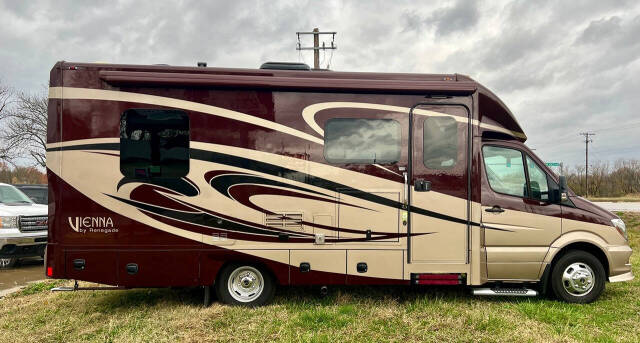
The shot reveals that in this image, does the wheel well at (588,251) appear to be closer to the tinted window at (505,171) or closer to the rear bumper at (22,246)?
the tinted window at (505,171)

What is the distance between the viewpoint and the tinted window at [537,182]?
5113 mm

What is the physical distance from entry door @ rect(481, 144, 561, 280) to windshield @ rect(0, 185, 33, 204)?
32.8 ft

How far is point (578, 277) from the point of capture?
511 centimetres

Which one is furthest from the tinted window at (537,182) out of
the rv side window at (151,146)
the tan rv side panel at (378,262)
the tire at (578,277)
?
the rv side window at (151,146)

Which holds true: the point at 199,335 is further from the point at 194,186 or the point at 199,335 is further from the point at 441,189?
the point at 441,189

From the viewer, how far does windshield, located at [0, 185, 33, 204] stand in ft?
27.7

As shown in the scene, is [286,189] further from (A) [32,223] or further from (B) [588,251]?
(A) [32,223]

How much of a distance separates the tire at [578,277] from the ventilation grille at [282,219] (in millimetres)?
3676

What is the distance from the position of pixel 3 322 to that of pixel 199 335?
265 centimetres

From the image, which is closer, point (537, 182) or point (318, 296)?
point (537, 182)

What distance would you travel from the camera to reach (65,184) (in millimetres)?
4570

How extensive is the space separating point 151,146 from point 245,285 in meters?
2.20

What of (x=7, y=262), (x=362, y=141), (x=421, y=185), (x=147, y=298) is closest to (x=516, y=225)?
(x=421, y=185)

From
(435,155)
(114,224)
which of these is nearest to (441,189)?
(435,155)
